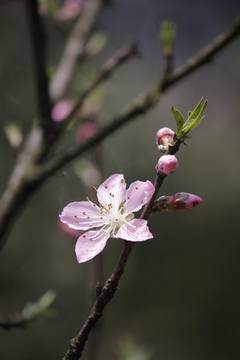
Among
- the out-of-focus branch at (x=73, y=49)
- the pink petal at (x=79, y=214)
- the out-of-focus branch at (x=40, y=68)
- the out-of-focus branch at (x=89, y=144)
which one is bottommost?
the pink petal at (x=79, y=214)

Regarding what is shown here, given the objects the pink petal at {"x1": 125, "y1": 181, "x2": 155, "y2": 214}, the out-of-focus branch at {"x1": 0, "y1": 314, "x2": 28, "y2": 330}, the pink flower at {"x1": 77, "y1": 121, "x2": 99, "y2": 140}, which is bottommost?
the out-of-focus branch at {"x1": 0, "y1": 314, "x2": 28, "y2": 330}

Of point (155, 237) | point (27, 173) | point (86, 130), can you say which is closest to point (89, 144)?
point (27, 173)

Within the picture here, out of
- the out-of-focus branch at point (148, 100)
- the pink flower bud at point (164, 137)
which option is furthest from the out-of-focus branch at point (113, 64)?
the pink flower bud at point (164, 137)

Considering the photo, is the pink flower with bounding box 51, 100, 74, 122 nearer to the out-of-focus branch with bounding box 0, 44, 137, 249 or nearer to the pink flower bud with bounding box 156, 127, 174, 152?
the out-of-focus branch with bounding box 0, 44, 137, 249

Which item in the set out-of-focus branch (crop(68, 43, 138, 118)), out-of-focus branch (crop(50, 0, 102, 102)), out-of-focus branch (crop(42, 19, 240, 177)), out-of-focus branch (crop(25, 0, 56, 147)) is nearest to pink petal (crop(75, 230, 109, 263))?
out-of-focus branch (crop(42, 19, 240, 177))

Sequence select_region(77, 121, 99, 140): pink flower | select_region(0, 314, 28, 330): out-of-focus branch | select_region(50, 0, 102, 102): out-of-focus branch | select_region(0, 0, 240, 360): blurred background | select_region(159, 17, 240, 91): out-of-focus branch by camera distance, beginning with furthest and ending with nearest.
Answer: select_region(0, 0, 240, 360): blurred background
select_region(77, 121, 99, 140): pink flower
select_region(50, 0, 102, 102): out-of-focus branch
select_region(159, 17, 240, 91): out-of-focus branch
select_region(0, 314, 28, 330): out-of-focus branch

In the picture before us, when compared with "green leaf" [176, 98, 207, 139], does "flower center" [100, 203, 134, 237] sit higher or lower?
lower

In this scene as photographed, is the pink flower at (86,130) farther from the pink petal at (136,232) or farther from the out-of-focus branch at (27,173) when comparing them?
the pink petal at (136,232)
